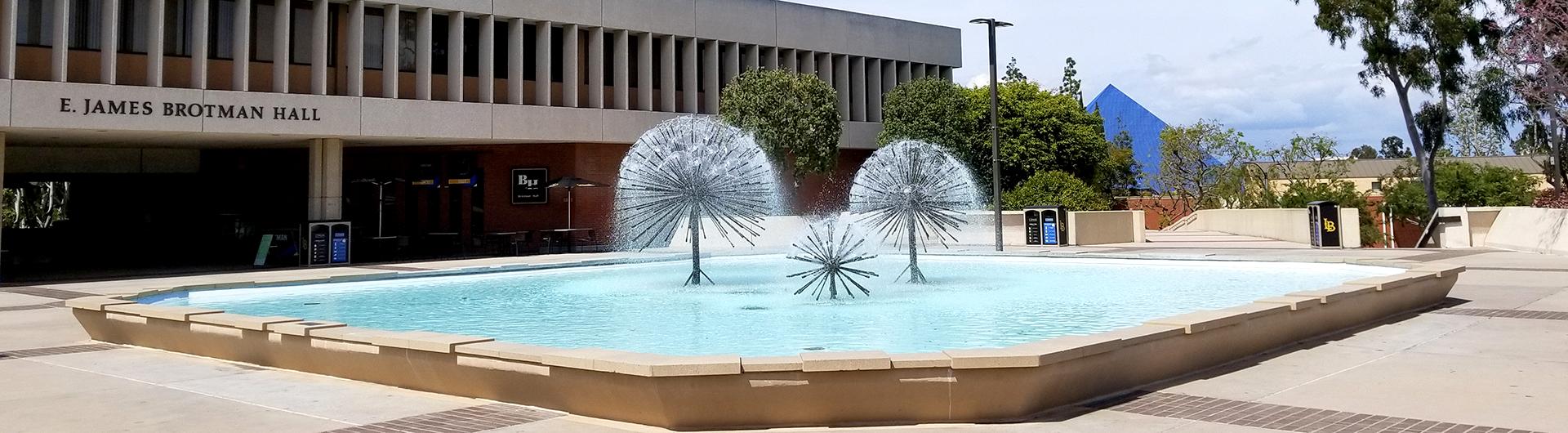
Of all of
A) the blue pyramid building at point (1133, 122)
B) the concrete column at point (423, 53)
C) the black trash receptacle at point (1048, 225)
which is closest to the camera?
the concrete column at point (423, 53)

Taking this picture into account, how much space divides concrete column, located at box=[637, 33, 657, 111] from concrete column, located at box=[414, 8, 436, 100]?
7.56 meters

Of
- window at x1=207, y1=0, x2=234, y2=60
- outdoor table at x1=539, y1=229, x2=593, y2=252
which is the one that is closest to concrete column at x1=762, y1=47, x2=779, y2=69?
outdoor table at x1=539, y1=229, x2=593, y2=252

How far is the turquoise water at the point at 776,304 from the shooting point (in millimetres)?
10531

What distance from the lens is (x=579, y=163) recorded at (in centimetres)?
3275

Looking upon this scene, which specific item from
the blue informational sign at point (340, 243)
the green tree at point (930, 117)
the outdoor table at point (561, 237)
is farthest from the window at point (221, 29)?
the green tree at point (930, 117)

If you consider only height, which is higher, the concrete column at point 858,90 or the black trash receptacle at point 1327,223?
the concrete column at point 858,90

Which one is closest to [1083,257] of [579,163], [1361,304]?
[1361,304]

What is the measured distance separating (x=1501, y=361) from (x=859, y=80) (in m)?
33.3

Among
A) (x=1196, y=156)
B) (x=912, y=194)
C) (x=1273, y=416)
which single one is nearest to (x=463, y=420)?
(x=1273, y=416)

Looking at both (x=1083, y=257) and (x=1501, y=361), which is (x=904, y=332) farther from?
(x=1083, y=257)

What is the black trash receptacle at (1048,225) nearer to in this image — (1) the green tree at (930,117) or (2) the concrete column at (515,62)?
(1) the green tree at (930,117)

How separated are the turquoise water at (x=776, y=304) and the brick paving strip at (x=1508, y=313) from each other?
2.15m

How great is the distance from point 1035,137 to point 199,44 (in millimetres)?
28573

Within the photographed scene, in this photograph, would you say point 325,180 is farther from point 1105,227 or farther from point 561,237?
point 1105,227
